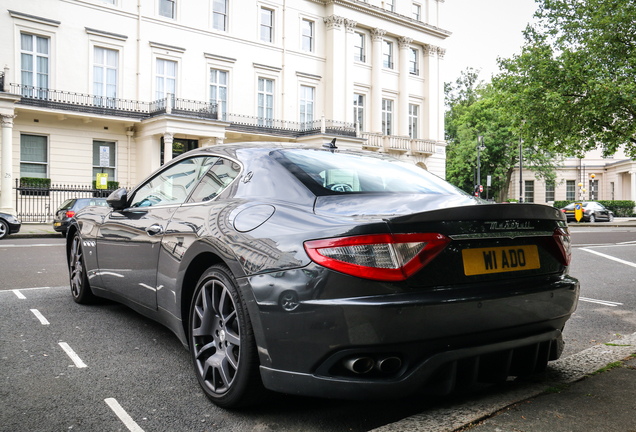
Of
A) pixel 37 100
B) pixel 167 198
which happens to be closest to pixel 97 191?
pixel 37 100

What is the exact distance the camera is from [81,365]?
3.56 meters

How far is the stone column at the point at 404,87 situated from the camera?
3916 cm

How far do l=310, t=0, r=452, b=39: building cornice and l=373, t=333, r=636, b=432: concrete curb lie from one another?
3422 centimetres

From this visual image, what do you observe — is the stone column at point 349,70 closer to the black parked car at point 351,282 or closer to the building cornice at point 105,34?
the building cornice at point 105,34

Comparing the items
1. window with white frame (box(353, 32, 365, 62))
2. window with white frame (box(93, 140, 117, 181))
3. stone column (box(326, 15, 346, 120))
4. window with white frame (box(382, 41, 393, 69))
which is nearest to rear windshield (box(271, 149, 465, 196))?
window with white frame (box(93, 140, 117, 181))

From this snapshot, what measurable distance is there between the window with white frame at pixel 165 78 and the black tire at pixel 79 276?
24.4 m

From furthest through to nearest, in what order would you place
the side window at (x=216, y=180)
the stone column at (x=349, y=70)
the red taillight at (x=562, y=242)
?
the stone column at (x=349, y=70) → the side window at (x=216, y=180) → the red taillight at (x=562, y=242)

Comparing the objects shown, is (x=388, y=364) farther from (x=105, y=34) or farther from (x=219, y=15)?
(x=219, y=15)

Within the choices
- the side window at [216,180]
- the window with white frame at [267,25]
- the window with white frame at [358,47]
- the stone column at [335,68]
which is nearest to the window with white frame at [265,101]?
the window with white frame at [267,25]

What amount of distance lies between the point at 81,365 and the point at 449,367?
239 cm

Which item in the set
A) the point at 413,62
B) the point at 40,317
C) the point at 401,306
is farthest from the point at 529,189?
the point at 401,306

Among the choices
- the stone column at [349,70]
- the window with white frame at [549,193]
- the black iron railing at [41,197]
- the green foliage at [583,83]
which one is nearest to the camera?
the green foliage at [583,83]

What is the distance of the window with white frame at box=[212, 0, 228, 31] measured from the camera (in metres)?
30.7

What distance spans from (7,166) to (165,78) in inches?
361
